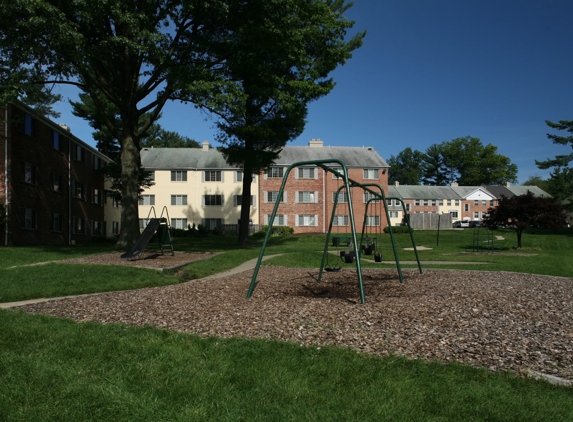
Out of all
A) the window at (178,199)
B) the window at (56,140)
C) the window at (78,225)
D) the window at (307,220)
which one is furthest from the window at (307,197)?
the window at (56,140)

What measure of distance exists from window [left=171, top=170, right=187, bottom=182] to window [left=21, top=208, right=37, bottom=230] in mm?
23586

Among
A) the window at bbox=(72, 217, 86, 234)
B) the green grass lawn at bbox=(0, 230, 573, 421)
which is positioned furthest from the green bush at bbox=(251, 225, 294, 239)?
the green grass lawn at bbox=(0, 230, 573, 421)

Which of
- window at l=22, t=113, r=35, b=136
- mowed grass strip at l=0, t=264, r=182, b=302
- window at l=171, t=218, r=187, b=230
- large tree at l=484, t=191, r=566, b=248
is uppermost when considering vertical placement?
window at l=22, t=113, r=35, b=136

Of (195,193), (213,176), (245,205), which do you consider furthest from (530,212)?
(195,193)

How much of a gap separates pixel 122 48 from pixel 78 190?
2026cm

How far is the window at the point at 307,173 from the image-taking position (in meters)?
51.8

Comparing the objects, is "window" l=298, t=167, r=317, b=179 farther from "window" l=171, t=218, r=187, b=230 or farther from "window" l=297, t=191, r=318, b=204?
"window" l=171, t=218, r=187, b=230

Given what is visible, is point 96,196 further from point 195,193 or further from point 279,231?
point 279,231

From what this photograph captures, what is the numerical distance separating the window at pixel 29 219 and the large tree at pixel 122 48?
9.46 m

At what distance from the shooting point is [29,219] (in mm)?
28062

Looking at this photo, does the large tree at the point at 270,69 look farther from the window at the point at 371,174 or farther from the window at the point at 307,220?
the window at the point at 371,174

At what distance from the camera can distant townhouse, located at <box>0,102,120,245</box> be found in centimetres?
2567

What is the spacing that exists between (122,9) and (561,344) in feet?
55.4

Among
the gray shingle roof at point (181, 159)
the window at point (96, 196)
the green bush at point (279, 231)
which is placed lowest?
the green bush at point (279, 231)
